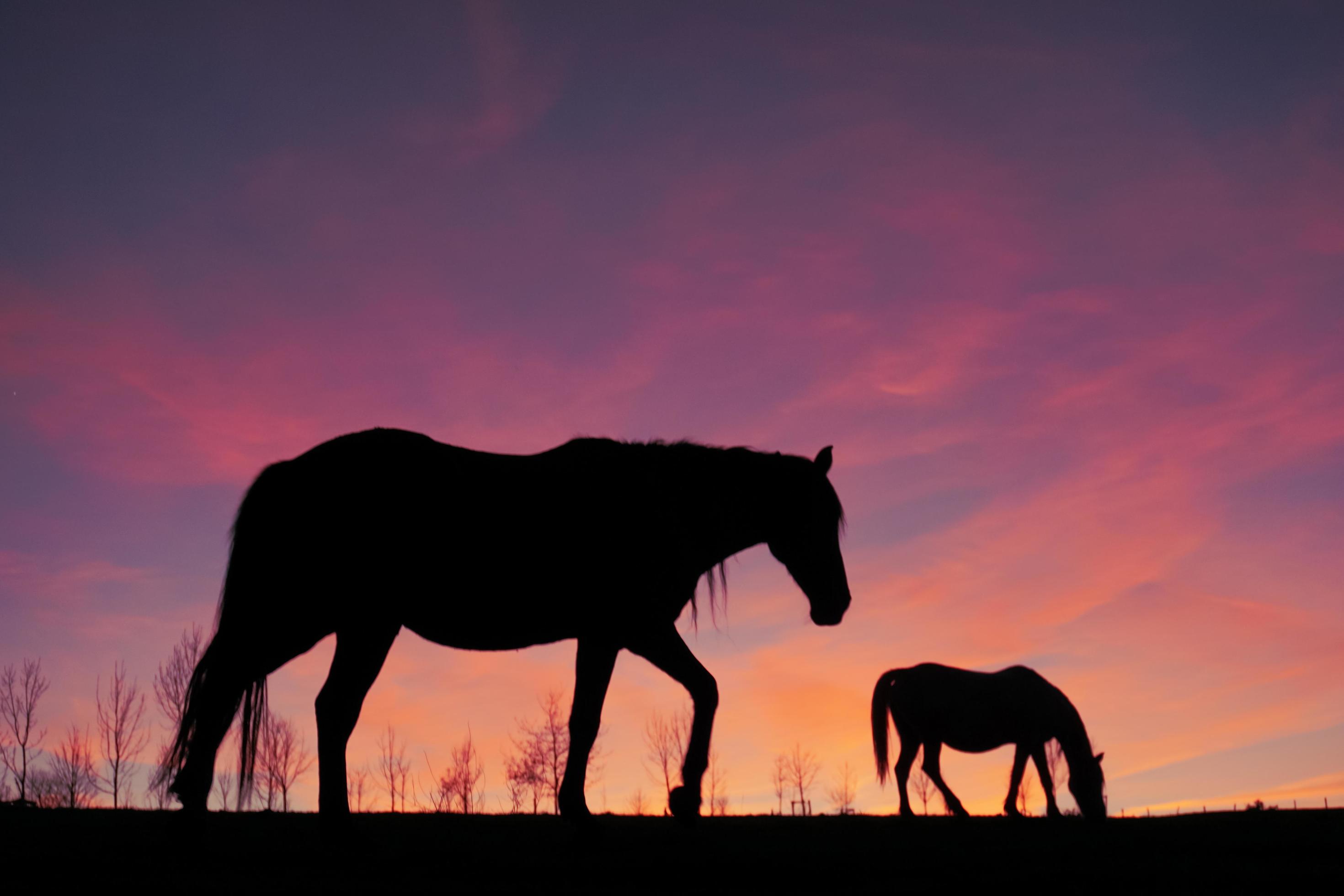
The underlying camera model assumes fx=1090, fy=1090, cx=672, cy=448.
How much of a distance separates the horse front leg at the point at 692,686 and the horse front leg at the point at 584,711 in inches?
10.1

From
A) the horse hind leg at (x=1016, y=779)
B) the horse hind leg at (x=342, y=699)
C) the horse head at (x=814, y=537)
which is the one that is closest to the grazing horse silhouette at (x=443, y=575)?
the horse hind leg at (x=342, y=699)

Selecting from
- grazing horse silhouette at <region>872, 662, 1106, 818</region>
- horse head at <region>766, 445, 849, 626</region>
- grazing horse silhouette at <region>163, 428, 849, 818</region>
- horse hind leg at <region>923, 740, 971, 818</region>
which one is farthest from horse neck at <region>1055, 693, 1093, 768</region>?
grazing horse silhouette at <region>163, 428, 849, 818</region>

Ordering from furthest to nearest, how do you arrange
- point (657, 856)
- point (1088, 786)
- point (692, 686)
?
point (1088, 786)
point (692, 686)
point (657, 856)

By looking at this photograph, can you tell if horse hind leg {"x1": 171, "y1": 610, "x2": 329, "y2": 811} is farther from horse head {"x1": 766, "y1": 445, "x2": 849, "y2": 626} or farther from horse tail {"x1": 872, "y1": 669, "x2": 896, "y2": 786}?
horse tail {"x1": 872, "y1": 669, "x2": 896, "y2": 786}

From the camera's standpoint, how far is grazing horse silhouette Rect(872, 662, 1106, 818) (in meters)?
16.8

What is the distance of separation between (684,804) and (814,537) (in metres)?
2.70

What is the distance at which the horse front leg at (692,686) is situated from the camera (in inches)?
330

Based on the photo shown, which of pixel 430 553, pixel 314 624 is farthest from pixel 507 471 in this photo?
pixel 314 624

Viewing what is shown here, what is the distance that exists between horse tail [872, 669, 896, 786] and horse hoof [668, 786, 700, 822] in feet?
31.5

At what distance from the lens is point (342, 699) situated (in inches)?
315

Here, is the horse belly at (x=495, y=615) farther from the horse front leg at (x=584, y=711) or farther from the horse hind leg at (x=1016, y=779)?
the horse hind leg at (x=1016, y=779)

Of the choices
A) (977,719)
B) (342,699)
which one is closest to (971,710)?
(977,719)

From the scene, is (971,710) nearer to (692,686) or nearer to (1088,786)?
(1088,786)

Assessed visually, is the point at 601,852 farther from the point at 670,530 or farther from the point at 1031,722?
the point at 1031,722
